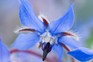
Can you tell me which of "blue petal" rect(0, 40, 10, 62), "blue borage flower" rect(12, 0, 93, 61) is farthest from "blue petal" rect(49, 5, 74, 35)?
"blue petal" rect(0, 40, 10, 62)

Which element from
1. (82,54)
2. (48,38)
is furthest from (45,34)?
(82,54)

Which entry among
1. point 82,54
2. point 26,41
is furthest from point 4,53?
point 82,54

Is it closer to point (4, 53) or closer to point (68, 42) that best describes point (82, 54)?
point (68, 42)

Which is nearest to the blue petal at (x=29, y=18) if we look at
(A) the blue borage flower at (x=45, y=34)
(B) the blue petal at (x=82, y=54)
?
(A) the blue borage flower at (x=45, y=34)

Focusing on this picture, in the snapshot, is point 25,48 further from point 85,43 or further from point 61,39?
point 85,43

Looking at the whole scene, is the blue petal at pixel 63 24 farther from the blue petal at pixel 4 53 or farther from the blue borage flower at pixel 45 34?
the blue petal at pixel 4 53

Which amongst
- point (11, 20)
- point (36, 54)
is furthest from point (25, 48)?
point (11, 20)
